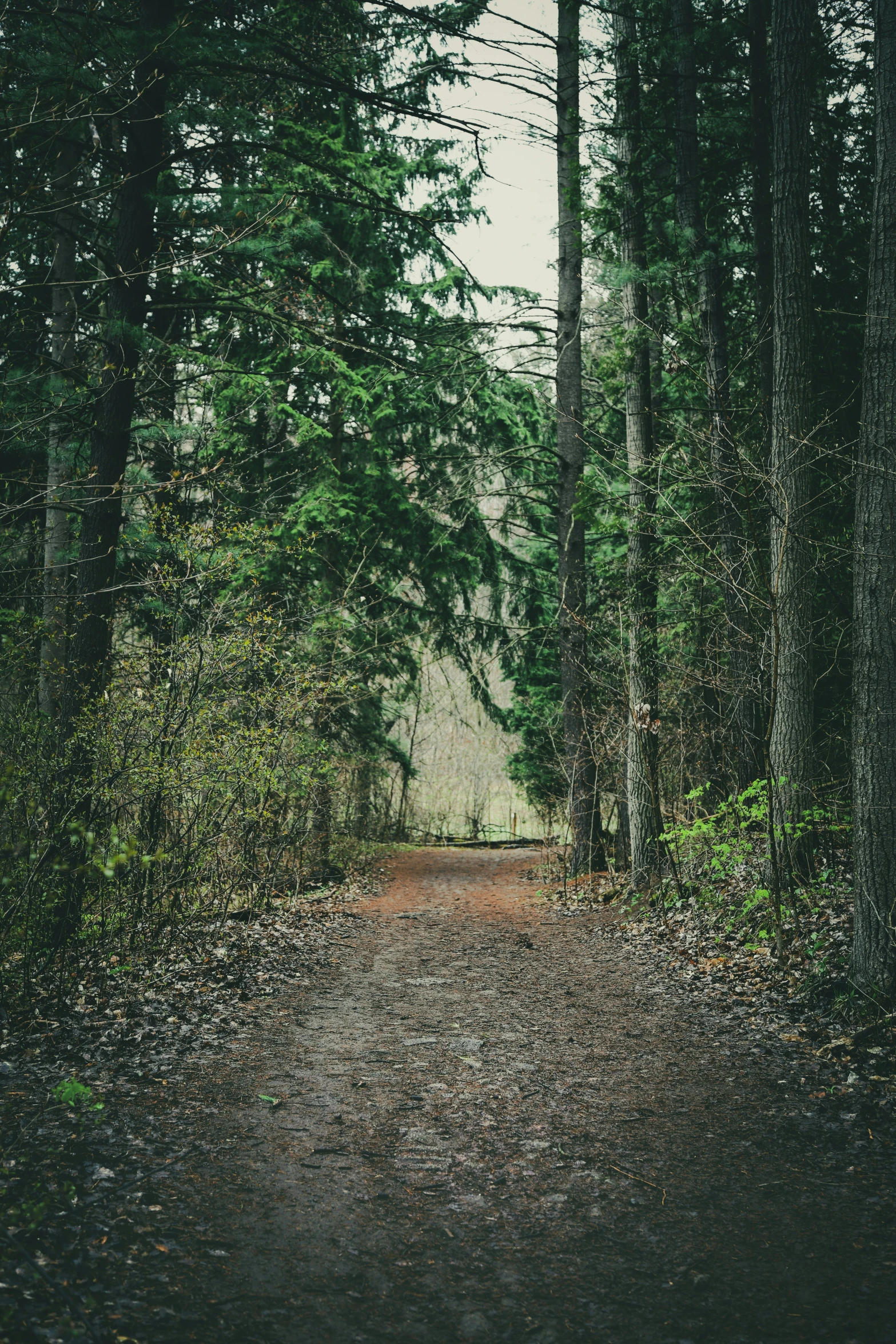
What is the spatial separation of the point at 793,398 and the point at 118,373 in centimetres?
633

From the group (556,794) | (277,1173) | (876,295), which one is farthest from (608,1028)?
(556,794)

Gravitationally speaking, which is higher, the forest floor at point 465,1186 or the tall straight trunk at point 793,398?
the tall straight trunk at point 793,398

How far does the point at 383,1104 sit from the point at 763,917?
4.73m

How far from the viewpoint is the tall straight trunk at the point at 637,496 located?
11367 millimetres

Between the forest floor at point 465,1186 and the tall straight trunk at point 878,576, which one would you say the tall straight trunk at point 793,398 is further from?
the forest floor at point 465,1186

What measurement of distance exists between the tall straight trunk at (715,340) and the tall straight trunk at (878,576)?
11.2 feet

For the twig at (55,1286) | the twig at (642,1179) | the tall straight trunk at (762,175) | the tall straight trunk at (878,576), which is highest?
the tall straight trunk at (762,175)

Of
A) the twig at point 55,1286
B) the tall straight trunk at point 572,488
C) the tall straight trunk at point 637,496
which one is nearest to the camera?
the twig at point 55,1286

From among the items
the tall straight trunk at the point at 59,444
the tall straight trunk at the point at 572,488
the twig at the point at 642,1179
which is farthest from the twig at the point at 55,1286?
the tall straight trunk at the point at 572,488

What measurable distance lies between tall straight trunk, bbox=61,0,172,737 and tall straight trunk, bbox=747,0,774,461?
278 inches

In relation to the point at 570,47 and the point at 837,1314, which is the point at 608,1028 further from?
the point at 570,47

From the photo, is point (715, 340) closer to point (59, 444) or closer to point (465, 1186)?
point (59, 444)

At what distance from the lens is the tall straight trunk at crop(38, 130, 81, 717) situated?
857 centimetres

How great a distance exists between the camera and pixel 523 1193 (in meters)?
3.97
